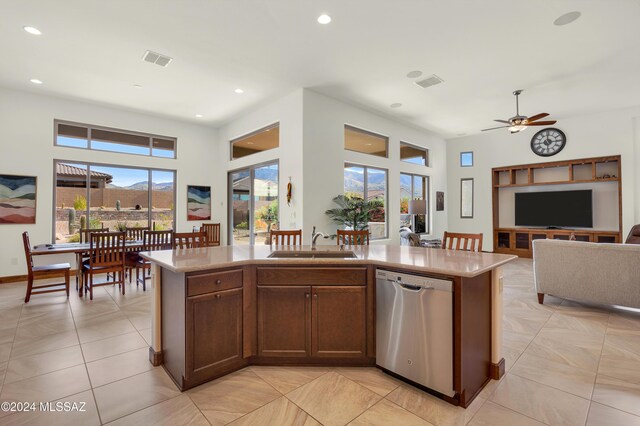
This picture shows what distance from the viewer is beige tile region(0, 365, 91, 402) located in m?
2.14

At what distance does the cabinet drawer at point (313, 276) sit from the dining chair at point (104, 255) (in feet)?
11.3

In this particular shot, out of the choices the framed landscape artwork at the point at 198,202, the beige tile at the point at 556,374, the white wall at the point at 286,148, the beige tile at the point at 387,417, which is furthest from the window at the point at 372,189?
the beige tile at the point at 387,417

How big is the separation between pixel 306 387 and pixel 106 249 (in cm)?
400

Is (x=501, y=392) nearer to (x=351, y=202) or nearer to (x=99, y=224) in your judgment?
(x=351, y=202)

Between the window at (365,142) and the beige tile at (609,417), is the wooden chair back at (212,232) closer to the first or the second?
the window at (365,142)

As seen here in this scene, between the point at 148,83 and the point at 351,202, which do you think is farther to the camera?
the point at 351,202

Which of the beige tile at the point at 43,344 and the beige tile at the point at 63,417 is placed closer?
the beige tile at the point at 63,417

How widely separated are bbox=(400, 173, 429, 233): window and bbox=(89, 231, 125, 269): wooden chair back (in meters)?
5.72

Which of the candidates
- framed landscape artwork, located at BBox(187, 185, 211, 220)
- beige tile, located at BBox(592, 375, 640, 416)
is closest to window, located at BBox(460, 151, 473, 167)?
framed landscape artwork, located at BBox(187, 185, 211, 220)

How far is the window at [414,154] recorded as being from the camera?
7820mm

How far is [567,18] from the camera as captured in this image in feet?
11.5

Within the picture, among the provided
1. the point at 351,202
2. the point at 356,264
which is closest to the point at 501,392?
the point at 356,264

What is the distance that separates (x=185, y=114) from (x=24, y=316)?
15.3 ft

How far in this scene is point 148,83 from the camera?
5.18 meters
